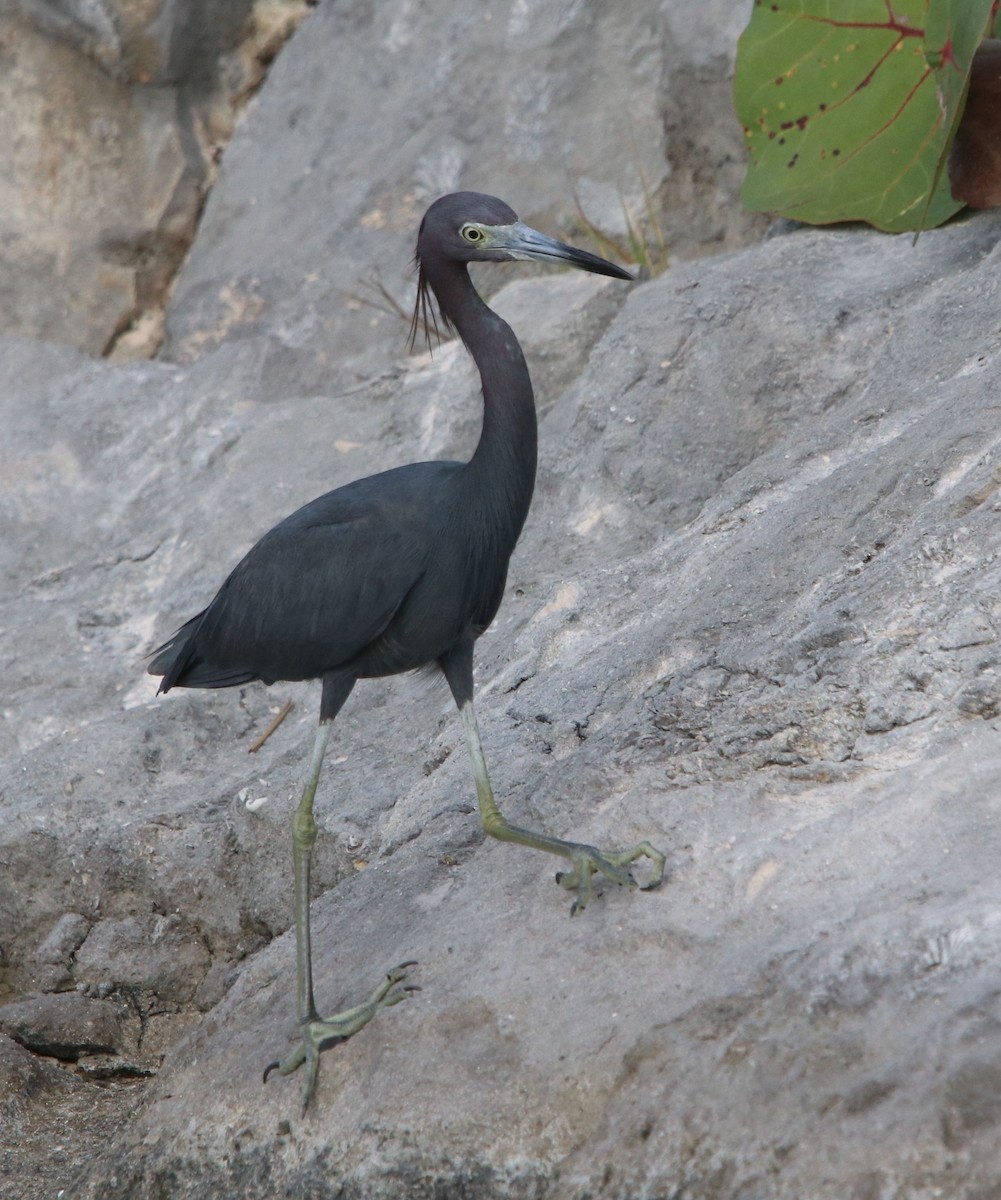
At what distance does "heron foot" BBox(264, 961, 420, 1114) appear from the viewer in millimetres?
3277

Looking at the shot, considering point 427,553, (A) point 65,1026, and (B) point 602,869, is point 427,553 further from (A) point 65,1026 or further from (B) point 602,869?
(A) point 65,1026

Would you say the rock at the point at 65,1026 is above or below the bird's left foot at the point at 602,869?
below

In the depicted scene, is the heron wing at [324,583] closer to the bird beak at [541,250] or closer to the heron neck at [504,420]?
the heron neck at [504,420]

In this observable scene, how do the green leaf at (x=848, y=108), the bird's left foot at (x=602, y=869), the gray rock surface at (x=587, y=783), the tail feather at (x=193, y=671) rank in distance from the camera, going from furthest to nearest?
the green leaf at (x=848, y=108) < the tail feather at (x=193, y=671) < the bird's left foot at (x=602, y=869) < the gray rock surface at (x=587, y=783)

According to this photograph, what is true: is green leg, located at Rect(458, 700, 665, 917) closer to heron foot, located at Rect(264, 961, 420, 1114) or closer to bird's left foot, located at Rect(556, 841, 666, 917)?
bird's left foot, located at Rect(556, 841, 666, 917)

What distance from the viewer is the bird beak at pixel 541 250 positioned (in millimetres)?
3734

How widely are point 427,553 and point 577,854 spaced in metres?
0.87

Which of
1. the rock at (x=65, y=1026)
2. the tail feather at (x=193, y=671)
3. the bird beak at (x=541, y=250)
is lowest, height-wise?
the rock at (x=65, y=1026)

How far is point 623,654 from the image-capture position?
167 inches

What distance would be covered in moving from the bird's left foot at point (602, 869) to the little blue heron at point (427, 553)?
23 cm

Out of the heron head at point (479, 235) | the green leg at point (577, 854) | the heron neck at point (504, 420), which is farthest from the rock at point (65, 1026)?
the heron head at point (479, 235)

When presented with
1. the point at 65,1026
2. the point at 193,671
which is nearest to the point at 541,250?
the point at 193,671

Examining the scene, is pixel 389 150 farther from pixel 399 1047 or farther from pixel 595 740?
pixel 399 1047

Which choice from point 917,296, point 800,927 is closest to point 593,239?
point 917,296
